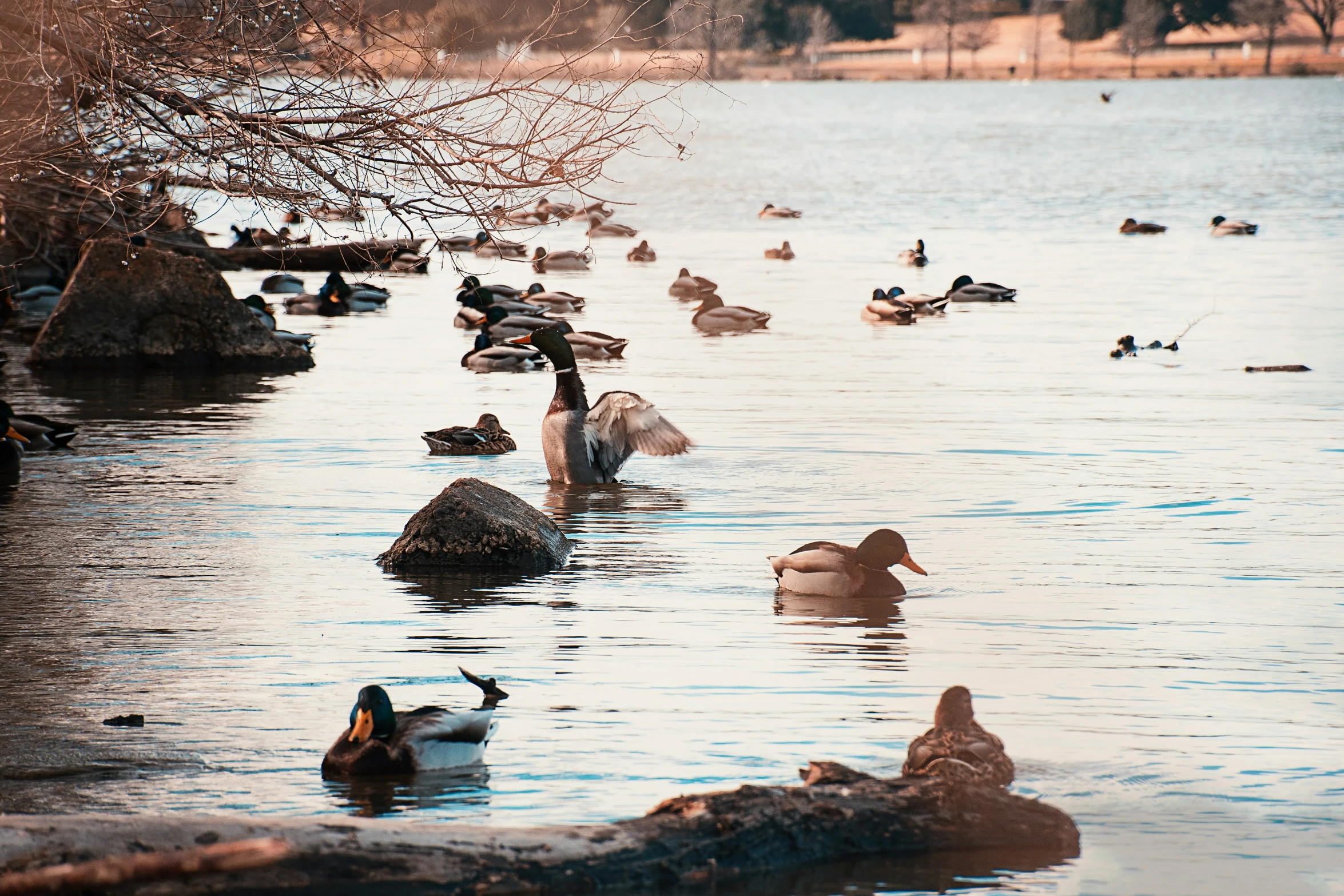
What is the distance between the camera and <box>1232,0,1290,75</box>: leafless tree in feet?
425

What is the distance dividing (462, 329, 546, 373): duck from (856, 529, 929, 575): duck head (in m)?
10.1

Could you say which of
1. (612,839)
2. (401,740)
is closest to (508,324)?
(401,740)

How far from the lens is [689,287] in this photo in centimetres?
2589

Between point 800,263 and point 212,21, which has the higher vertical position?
point 212,21

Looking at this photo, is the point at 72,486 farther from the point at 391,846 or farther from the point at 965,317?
the point at 965,317

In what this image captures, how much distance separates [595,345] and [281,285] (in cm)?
895

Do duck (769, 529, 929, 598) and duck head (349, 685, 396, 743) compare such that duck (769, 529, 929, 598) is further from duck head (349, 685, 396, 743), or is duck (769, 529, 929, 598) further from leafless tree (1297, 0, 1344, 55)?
leafless tree (1297, 0, 1344, 55)

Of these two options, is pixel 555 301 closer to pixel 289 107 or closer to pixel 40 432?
pixel 40 432

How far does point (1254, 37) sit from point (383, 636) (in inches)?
5647

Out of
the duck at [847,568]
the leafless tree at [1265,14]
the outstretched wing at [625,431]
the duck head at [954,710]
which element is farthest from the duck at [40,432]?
the leafless tree at [1265,14]

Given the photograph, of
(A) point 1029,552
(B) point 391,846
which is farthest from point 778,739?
(A) point 1029,552

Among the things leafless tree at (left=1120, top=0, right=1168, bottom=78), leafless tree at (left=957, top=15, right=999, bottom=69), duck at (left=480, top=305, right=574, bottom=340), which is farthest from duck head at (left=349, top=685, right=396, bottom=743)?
leafless tree at (left=957, top=15, right=999, bottom=69)

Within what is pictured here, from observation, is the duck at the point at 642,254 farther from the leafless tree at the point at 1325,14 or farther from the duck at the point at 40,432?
the leafless tree at the point at 1325,14

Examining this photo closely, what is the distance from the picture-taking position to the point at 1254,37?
139375mm
